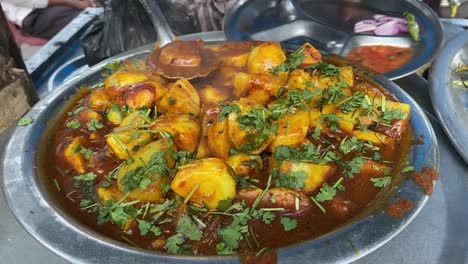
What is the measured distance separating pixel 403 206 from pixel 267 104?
35.1 inches

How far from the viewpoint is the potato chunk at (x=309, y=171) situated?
2.04 m

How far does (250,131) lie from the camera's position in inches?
82.3

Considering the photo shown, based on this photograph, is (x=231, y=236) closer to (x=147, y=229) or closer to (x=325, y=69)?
(x=147, y=229)

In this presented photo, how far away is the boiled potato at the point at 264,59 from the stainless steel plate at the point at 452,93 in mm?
1177

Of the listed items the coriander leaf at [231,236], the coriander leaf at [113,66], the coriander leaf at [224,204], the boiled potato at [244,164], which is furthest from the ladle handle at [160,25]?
the coriander leaf at [231,236]

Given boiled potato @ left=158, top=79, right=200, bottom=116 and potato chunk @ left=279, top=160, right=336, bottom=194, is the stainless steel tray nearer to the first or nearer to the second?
potato chunk @ left=279, top=160, right=336, bottom=194

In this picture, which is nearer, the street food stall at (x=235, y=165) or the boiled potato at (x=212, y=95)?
the street food stall at (x=235, y=165)

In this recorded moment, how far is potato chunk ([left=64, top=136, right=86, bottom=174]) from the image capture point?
2283mm

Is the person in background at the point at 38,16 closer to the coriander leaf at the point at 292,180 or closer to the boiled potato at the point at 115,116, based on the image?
the boiled potato at the point at 115,116

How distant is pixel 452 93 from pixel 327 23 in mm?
1412

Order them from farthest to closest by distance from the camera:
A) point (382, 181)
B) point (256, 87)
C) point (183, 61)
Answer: point (183, 61), point (256, 87), point (382, 181)

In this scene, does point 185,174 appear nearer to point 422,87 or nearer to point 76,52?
point 422,87

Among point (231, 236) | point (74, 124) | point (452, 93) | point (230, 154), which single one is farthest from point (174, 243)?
point (452, 93)

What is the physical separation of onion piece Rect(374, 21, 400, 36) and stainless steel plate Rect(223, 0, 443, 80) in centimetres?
14
